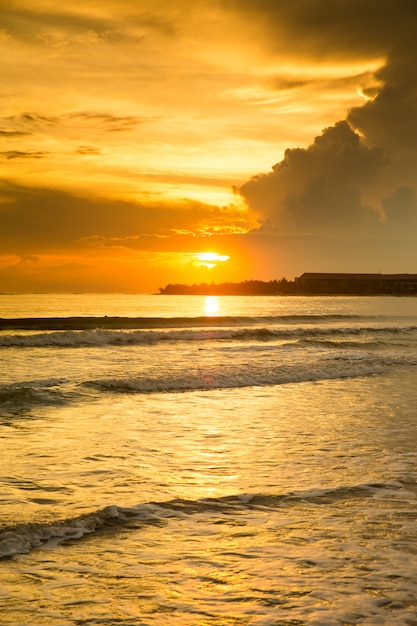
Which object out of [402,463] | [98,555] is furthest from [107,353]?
[98,555]

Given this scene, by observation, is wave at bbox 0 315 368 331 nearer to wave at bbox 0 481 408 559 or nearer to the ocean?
the ocean

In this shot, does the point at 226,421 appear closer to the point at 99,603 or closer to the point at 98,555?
the point at 98,555

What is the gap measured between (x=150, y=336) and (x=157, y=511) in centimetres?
3296

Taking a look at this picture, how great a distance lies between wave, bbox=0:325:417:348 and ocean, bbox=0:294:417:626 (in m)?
17.7

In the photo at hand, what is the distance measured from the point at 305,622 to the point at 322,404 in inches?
431

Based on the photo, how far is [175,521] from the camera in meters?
6.87

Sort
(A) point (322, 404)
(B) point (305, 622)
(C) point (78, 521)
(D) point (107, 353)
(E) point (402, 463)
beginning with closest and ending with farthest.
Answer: (B) point (305, 622), (C) point (78, 521), (E) point (402, 463), (A) point (322, 404), (D) point (107, 353)

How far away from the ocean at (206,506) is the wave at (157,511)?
24 mm

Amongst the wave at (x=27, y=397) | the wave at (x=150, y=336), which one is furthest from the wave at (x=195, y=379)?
the wave at (x=150, y=336)

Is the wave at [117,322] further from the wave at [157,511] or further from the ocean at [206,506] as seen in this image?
the wave at [157,511]

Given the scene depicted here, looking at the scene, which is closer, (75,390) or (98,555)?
(98,555)

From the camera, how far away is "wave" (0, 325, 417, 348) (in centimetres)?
3503

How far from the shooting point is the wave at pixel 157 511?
6.28 metres

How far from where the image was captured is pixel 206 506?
7375 mm
